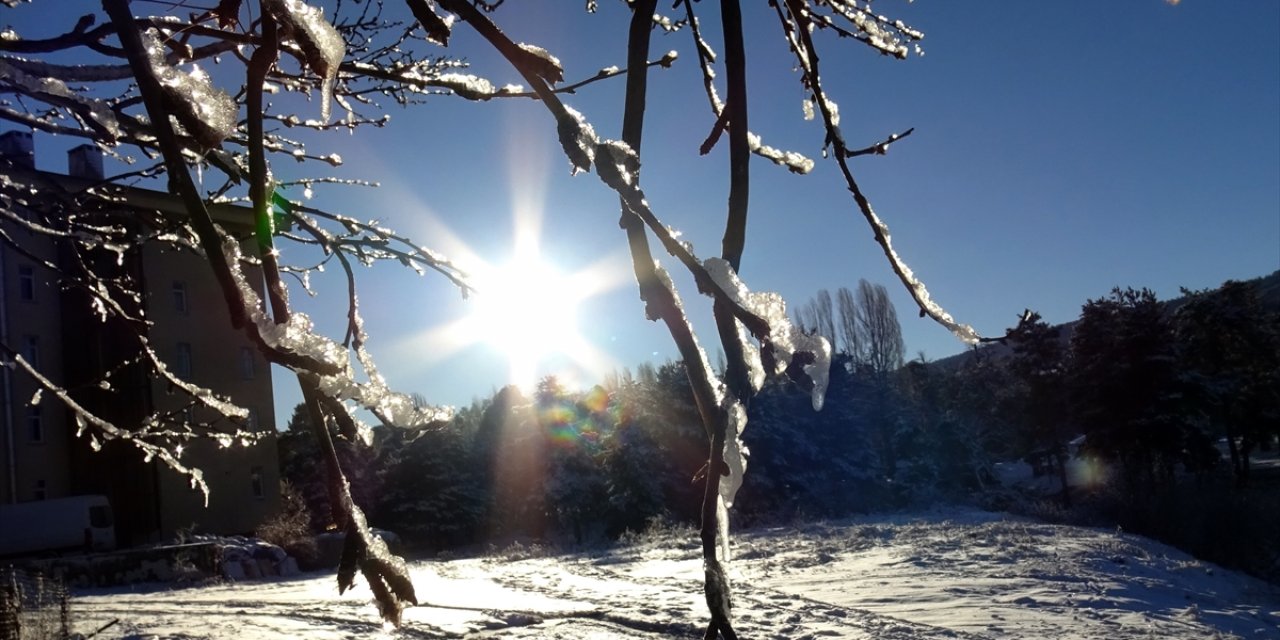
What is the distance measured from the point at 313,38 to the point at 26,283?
2634 centimetres

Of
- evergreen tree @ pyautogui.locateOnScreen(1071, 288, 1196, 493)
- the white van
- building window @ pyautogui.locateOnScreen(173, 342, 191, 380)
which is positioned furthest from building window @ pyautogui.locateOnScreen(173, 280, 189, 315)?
evergreen tree @ pyautogui.locateOnScreen(1071, 288, 1196, 493)

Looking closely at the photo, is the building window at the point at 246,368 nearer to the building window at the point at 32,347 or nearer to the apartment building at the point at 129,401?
the apartment building at the point at 129,401

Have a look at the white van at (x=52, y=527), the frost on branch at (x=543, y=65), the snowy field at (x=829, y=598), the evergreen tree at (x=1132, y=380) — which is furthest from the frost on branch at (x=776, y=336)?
the evergreen tree at (x=1132, y=380)

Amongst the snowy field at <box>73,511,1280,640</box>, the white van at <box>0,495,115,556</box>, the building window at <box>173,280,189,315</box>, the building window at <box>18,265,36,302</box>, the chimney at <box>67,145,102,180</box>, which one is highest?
the chimney at <box>67,145,102,180</box>

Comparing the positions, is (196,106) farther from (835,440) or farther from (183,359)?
(183,359)

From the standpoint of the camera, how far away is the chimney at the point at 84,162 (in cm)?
1623

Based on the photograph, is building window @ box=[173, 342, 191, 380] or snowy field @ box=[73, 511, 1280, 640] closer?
snowy field @ box=[73, 511, 1280, 640]

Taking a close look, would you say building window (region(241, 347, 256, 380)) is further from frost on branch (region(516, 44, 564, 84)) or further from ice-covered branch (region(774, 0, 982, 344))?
frost on branch (region(516, 44, 564, 84))

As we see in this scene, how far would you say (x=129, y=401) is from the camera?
2284cm

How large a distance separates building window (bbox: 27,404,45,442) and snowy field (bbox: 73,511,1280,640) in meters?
11.2

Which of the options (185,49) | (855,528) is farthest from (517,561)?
(185,49)

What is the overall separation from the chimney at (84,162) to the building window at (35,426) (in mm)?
6371

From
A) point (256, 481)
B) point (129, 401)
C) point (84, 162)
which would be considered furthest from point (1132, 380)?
point (129, 401)

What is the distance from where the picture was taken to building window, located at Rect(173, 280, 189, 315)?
23309 mm
